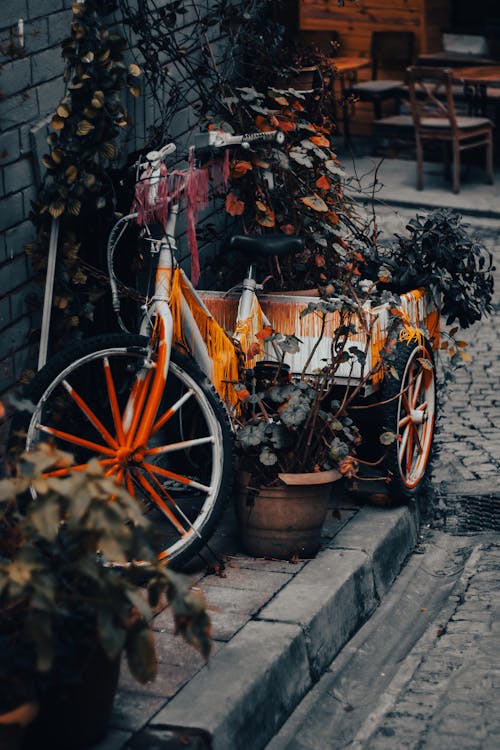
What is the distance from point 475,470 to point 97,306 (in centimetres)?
240

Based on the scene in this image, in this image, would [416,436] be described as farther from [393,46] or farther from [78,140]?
[393,46]

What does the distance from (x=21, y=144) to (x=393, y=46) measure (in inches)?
498

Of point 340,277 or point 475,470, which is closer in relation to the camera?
point 340,277

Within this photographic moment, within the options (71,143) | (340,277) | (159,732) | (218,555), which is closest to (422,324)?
(340,277)

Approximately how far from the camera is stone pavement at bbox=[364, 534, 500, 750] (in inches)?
174

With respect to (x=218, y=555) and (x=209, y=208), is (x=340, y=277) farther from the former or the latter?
(x=218, y=555)

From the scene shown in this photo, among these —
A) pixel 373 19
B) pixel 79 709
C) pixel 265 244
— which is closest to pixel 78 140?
pixel 265 244

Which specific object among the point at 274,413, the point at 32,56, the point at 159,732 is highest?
the point at 32,56

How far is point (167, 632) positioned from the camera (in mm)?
4750

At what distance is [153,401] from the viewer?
490cm

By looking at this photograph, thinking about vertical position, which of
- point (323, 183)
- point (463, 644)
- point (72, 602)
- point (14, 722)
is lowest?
point (463, 644)

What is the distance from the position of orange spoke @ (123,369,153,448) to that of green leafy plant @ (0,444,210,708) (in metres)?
1.21

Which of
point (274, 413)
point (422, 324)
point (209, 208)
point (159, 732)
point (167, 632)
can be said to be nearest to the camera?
point (159, 732)

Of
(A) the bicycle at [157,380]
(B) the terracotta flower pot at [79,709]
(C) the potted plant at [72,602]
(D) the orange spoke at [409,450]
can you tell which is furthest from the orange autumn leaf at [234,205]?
(B) the terracotta flower pot at [79,709]
